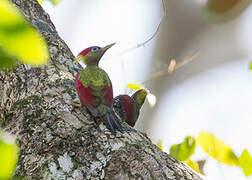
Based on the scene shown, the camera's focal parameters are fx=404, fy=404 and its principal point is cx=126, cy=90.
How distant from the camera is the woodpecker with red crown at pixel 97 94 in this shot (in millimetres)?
2250

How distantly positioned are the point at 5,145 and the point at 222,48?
201 inches

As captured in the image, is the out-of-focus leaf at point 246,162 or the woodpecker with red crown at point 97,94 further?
the woodpecker with red crown at point 97,94

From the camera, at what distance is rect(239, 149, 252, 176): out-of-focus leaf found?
84.4 inches

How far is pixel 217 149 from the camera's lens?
249 centimetres

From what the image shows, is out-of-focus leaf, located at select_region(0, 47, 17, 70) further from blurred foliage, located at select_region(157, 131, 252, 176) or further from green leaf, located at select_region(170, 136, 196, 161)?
green leaf, located at select_region(170, 136, 196, 161)

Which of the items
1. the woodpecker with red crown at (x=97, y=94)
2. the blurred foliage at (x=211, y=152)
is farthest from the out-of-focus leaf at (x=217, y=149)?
the woodpecker with red crown at (x=97, y=94)

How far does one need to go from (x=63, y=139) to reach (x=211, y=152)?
101 cm

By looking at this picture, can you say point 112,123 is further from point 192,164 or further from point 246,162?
point 192,164

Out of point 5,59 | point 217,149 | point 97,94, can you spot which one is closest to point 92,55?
point 97,94

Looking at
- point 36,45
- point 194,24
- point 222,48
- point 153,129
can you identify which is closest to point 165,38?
point 194,24

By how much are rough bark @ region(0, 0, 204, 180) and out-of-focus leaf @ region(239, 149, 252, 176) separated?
0.36 metres

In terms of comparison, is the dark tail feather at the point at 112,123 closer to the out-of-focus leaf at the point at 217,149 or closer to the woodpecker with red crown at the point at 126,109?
the out-of-focus leaf at the point at 217,149

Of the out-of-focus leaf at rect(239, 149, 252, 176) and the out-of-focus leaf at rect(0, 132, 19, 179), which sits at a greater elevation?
the out-of-focus leaf at rect(239, 149, 252, 176)

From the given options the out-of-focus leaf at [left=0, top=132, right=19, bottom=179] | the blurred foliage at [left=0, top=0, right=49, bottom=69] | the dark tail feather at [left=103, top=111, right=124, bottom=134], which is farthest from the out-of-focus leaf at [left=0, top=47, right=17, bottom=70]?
the dark tail feather at [left=103, top=111, right=124, bottom=134]
